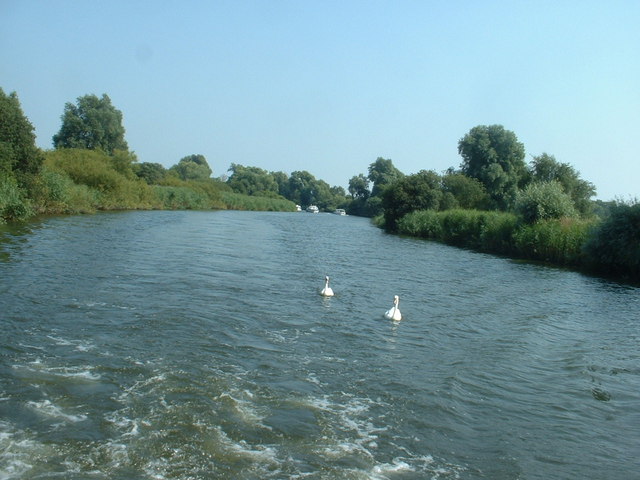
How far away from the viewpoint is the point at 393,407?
27.1 feet

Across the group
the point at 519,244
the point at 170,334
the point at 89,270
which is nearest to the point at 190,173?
the point at 519,244

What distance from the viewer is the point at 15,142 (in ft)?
116

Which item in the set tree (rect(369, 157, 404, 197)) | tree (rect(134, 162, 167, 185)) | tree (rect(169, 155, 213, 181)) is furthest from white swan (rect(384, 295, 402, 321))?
tree (rect(169, 155, 213, 181))

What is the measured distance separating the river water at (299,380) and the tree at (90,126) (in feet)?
223

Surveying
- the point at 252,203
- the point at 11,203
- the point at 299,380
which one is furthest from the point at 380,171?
the point at 299,380

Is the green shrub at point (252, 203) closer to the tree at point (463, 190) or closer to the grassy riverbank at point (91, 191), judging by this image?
the grassy riverbank at point (91, 191)

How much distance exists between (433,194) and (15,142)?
37.5 meters

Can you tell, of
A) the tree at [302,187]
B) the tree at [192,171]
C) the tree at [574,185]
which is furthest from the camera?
the tree at [302,187]

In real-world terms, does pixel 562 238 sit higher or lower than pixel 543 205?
lower

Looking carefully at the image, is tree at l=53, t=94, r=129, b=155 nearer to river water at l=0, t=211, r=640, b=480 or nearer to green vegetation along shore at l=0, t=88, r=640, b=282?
green vegetation along shore at l=0, t=88, r=640, b=282

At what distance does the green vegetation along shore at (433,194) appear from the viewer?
29172 mm

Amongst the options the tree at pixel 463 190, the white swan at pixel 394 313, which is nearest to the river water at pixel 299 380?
the white swan at pixel 394 313

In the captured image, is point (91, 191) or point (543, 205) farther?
point (91, 191)

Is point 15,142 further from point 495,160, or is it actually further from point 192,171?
point 192,171
